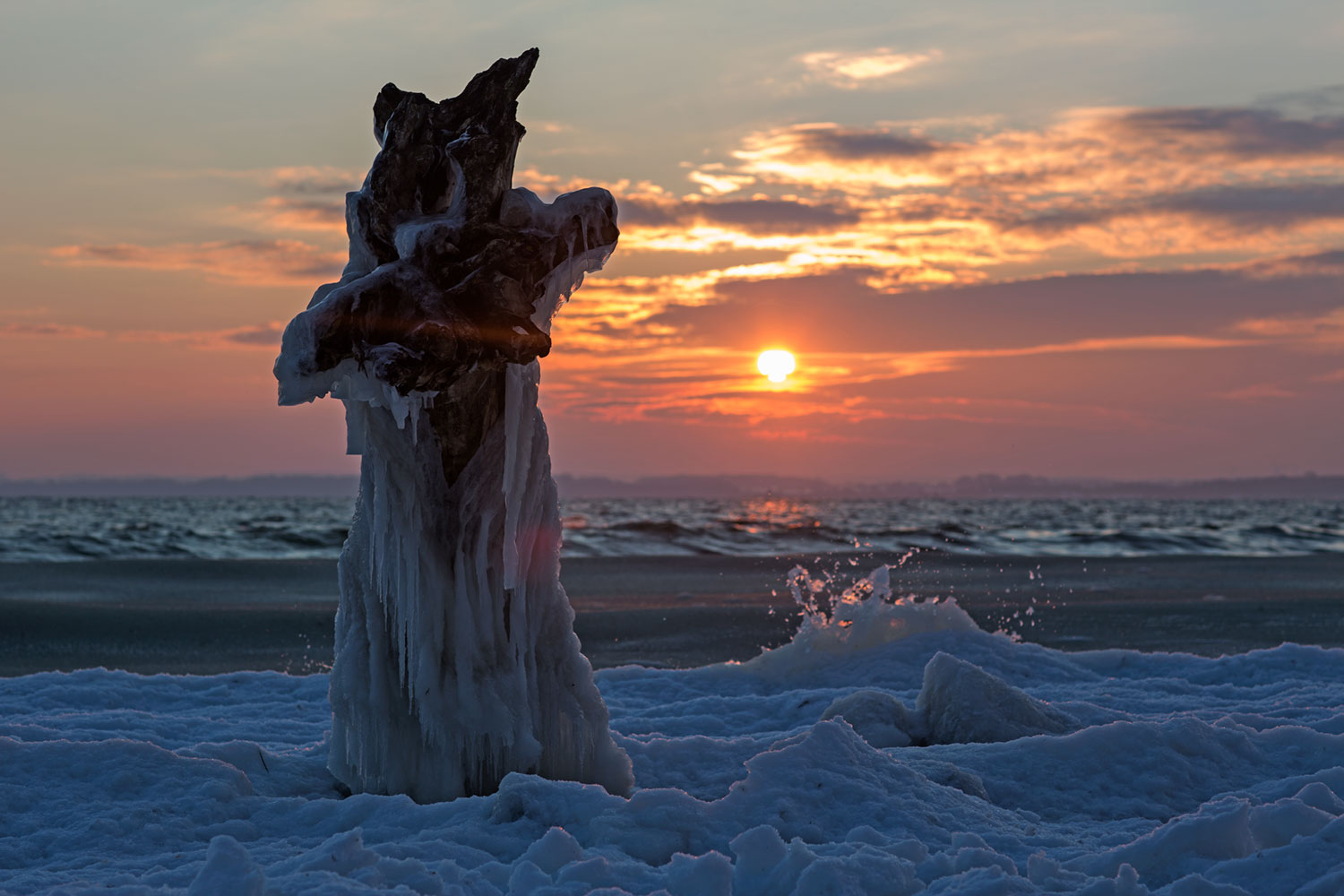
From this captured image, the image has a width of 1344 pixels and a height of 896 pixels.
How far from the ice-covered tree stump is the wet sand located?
6.58m

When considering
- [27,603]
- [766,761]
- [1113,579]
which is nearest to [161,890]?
[766,761]

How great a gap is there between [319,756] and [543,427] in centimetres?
221

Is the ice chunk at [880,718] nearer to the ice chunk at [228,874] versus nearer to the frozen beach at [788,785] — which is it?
the frozen beach at [788,785]

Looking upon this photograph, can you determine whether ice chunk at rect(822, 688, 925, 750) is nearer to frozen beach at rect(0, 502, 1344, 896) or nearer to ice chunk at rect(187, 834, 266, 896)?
frozen beach at rect(0, 502, 1344, 896)

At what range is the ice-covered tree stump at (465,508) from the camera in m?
4.51

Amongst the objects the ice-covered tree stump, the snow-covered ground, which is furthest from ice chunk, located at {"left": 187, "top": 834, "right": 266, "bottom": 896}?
the ice-covered tree stump

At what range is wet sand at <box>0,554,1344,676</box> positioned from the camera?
12.3 m

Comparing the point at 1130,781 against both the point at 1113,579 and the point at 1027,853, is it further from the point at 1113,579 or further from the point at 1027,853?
the point at 1113,579

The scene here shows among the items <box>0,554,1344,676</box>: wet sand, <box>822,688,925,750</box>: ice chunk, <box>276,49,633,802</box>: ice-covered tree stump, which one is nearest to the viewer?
<box>276,49,633,802</box>: ice-covered tree stump

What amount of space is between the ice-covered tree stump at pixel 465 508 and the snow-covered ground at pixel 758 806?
442 mm

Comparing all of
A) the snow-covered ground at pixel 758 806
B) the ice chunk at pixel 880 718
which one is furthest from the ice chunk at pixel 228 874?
the ice chunk at pixel 880 718

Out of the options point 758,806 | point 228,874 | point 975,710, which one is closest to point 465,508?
point 758,806

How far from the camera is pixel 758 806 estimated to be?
4324mm

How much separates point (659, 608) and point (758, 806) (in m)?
11.7
